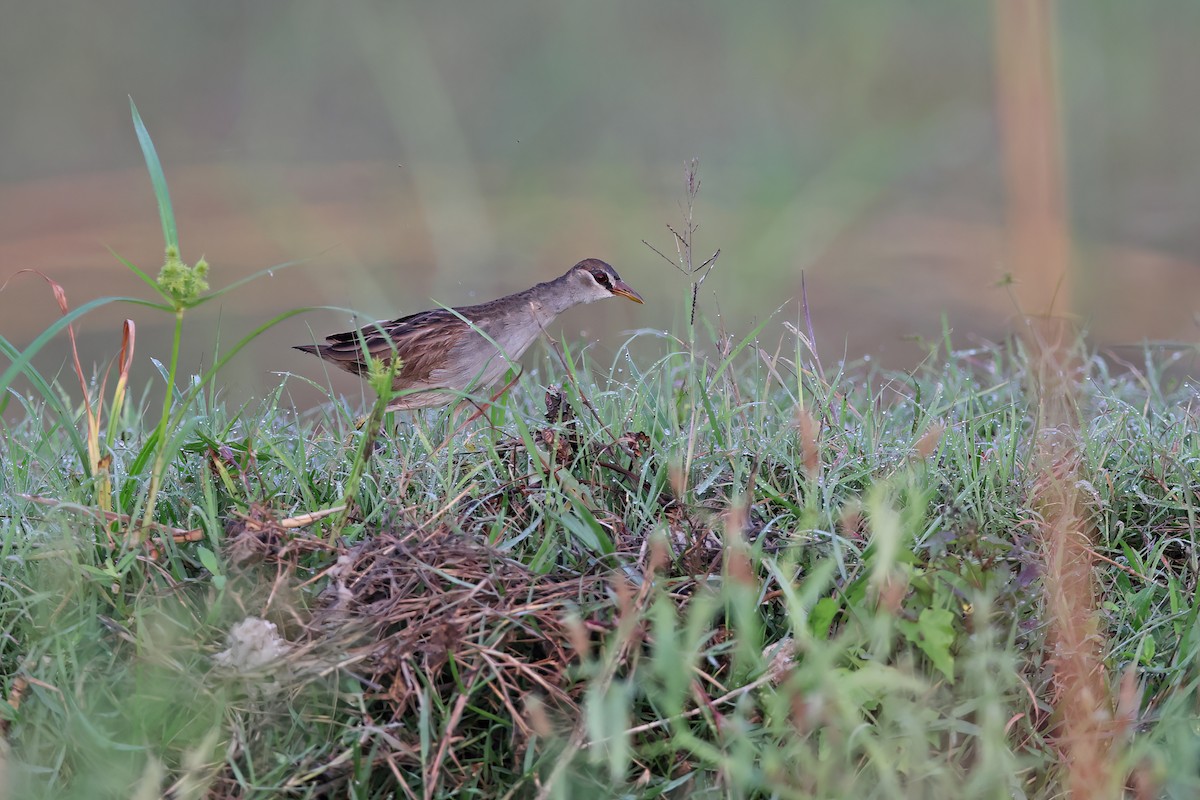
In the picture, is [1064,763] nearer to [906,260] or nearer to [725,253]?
[725,253]

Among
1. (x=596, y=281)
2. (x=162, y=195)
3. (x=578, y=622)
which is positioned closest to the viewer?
(x=578, y=622)

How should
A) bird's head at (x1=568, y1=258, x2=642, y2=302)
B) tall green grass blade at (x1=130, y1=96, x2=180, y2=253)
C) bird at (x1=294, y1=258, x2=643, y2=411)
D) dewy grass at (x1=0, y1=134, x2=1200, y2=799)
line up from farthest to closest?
bird's head at (x1=568, y1=258, x2=642, y2=302)
bird at (x1=294, y1=258, x2=643, y2=411)
tall green grass blade at (x1=130, y1=96, x2=180, y2=253)
dewy grass at (x1=0, y1=134, x2=1200, y2=799)

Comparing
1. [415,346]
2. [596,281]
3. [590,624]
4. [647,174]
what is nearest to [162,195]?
[590,624]

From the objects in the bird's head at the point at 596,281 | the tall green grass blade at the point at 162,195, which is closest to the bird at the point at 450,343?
the bird's head at the point at 596,281

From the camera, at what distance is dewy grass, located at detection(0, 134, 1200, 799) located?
8.23 feet

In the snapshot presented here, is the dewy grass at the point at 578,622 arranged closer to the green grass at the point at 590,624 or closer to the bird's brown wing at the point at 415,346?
the green grass at the point at 590,624

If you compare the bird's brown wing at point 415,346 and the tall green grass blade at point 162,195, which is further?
the bird's brown wing at point 415,346

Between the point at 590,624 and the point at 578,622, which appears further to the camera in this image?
the point at 590,624

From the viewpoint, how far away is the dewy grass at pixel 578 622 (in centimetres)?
251

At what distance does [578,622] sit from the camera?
2342mm

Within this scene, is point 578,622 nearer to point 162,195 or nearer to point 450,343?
point 162,195

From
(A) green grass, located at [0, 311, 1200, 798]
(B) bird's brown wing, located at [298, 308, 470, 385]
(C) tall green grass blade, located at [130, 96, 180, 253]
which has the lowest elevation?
(A) green grass, located at [0, 311, 1200, 798]

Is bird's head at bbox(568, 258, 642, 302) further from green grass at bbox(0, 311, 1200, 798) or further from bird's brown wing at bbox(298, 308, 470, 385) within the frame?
green grass at bbox(0, 311, 1200, 798)

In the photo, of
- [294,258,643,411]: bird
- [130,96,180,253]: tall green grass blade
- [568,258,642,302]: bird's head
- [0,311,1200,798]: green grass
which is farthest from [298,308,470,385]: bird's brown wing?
[130,96,180,253]: tall green grass blade
